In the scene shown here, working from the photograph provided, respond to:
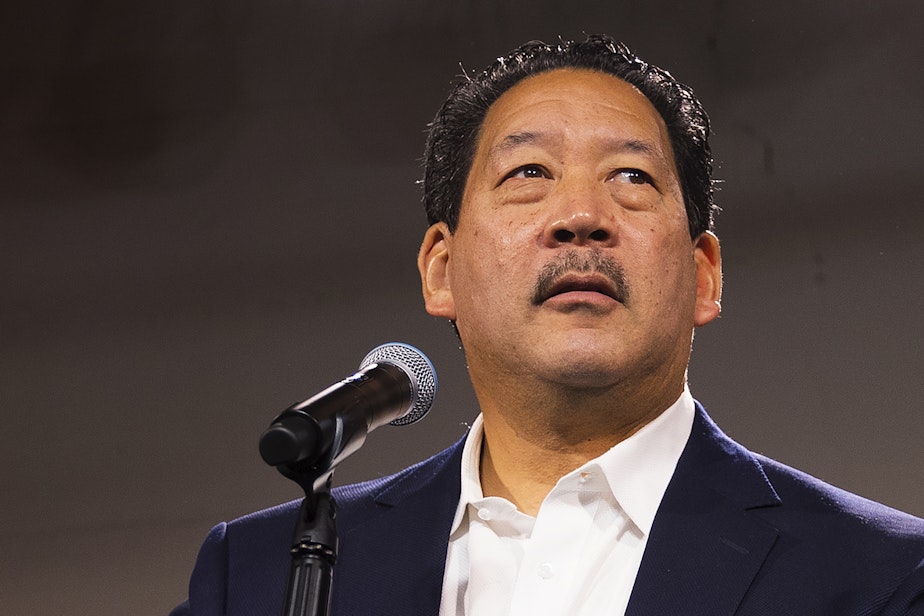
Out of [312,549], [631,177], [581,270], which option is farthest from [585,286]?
[312,549]

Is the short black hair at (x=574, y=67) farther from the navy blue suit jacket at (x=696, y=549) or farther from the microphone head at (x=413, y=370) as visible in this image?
the microphone head at (x=413, y=370)

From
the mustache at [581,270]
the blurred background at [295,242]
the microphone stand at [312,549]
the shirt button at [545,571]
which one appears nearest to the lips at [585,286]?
the mustache at [581,270]

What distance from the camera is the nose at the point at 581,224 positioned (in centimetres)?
187

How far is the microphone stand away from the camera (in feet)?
3.95

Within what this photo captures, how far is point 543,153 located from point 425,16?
1.56 meters

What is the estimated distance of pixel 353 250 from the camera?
338cm

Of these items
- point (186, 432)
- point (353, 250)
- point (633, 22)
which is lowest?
point (186, 432)

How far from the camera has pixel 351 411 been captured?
1.33m

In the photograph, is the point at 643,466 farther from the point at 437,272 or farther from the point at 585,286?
the point at 437,272

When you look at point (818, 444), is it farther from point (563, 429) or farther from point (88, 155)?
point (88, 155)

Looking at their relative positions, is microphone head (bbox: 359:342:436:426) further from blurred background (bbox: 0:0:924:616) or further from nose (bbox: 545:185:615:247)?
blurred background (bbox: 0:0:924:616)

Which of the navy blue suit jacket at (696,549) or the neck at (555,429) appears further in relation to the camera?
the neck at (555,429)

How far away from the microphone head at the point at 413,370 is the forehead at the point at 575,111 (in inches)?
25.8

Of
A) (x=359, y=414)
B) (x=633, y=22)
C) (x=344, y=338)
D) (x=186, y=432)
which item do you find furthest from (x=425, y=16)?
(x=359, y=414)
